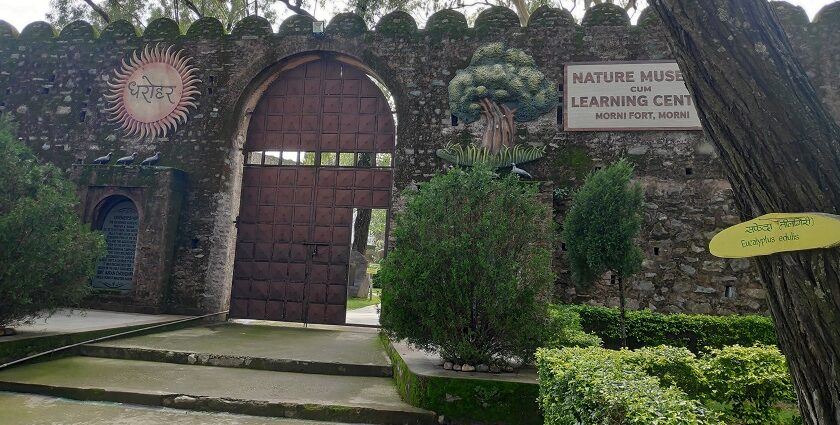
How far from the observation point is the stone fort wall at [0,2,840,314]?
359 inches

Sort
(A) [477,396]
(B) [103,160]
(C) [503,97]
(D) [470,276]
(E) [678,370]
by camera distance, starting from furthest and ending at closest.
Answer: (B) [103,160] < (C) [503,97] < (D) [470,276] < (A) [477,396] < (E) [678,370]

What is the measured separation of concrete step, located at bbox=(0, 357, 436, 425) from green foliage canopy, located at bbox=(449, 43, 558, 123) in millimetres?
5805

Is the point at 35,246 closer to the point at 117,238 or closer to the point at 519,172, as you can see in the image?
the point at 117,238

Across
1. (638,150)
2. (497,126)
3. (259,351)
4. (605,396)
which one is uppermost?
(497,126)

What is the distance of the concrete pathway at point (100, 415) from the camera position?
4.20 metres

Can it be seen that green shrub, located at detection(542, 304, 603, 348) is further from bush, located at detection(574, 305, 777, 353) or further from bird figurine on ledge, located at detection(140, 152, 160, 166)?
bird figurine on ledge, located at detection(140, 152, 160, 166)

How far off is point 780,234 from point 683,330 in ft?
21.1

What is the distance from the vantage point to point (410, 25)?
1047 centimetres

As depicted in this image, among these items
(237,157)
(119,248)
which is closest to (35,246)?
(119,248)

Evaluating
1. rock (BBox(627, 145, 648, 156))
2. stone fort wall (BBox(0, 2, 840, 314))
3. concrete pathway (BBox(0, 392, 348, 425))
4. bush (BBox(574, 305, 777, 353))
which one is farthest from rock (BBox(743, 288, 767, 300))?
concrete pathway (BBox(0, 392, 348, 425))

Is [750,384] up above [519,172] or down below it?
below

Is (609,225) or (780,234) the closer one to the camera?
(780,234)

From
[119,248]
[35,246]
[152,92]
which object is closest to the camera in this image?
[35,246]

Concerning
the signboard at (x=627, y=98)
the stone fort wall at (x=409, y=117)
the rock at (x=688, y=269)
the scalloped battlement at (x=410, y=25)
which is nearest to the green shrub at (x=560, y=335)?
→ the stone fort wall at (x=409, y=117)
